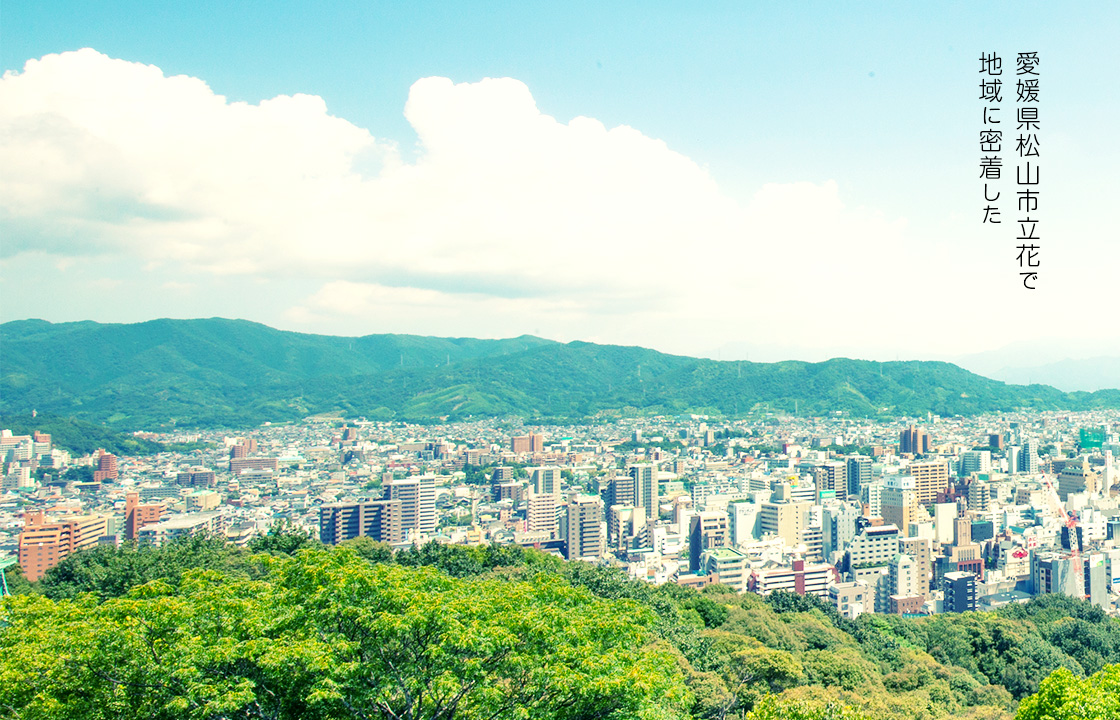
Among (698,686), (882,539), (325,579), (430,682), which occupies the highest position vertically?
(325,579)

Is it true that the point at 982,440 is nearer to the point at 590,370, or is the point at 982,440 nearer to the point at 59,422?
the point at 590,370

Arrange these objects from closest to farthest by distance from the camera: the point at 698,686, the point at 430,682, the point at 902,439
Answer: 1. the point at 430,682
2. the point at 698,686
3. the point at 902,439

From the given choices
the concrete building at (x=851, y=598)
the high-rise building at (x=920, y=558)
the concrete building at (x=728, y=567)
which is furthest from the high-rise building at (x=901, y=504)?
the concrete building at (x=728, y=567)

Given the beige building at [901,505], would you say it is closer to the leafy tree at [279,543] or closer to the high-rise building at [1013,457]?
the high-rise building at [1013,457]

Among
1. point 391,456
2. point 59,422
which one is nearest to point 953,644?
point 391,456

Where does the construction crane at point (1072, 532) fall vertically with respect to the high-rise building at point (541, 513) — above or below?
above
